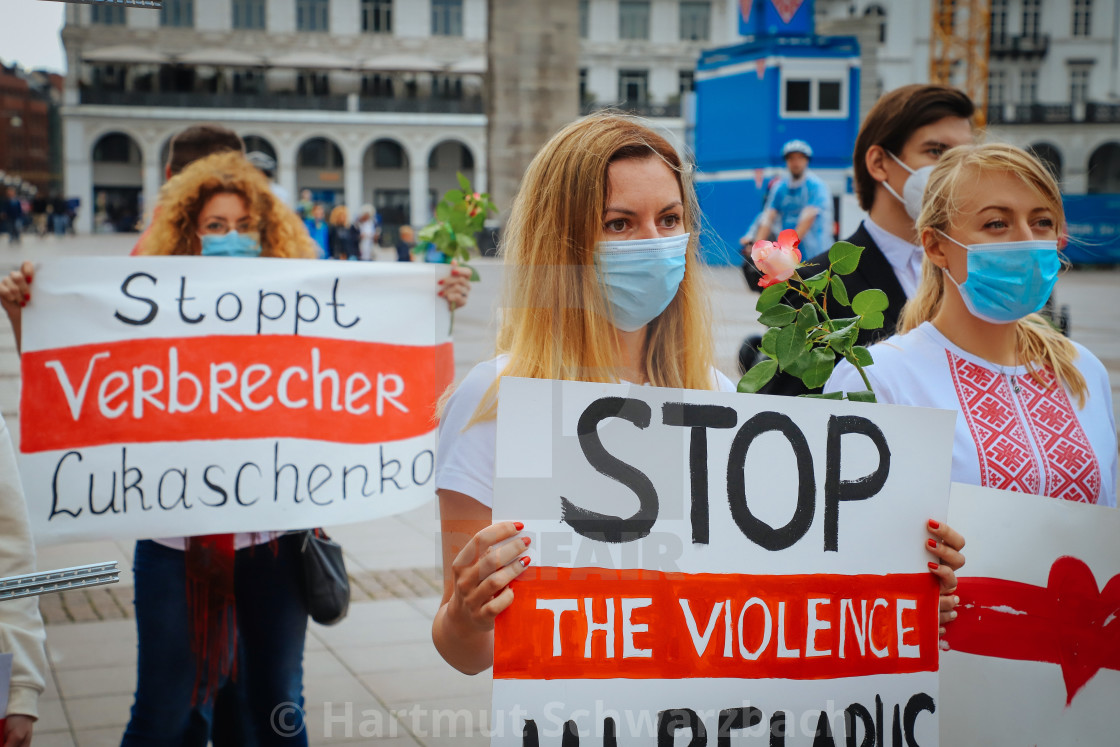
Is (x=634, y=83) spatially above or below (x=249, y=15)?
below

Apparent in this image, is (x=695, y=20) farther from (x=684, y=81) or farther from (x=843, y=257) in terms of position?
(x=843, y=257)

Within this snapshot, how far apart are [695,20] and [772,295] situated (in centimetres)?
6574

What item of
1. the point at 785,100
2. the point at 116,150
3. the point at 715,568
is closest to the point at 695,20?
the point at 116,150

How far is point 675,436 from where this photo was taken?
6.43ft

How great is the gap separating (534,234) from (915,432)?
78 centimetres

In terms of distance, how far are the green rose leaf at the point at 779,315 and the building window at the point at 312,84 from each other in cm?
6404

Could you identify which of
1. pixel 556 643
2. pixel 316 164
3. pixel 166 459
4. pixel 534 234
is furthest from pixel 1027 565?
pixel 316 164

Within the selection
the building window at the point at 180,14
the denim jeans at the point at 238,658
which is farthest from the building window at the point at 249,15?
the denim jeans at the point at 238,658

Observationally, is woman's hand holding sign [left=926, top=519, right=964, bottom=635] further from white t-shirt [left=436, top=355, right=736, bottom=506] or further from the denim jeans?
the denim jeans

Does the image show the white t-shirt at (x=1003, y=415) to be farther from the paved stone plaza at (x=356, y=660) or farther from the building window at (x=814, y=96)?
the building window at (x=814, y=96)

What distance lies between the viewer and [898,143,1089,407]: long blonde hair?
257 cm

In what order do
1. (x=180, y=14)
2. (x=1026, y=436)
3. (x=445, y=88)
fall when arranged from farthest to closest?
(x=445, y=88) < (x=180, y=14) < (x=1026, y=436)

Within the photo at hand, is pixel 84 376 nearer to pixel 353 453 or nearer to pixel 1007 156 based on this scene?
pixel 353 453

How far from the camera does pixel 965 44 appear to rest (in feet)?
176
